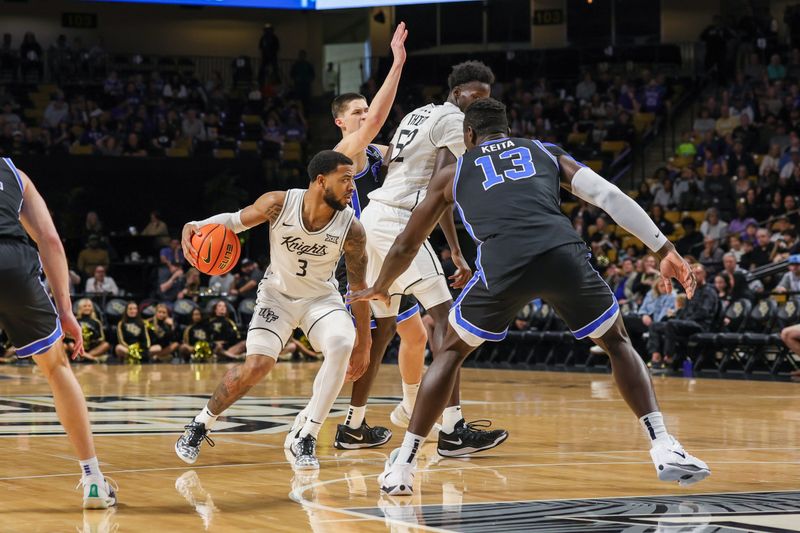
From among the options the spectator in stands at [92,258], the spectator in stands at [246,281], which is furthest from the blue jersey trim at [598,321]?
the spectator in stands at [92,258]

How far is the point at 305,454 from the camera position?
609cm

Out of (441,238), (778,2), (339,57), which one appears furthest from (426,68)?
(778,2)

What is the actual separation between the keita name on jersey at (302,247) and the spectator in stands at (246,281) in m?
13.2

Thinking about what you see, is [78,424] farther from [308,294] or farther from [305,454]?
[308,294]

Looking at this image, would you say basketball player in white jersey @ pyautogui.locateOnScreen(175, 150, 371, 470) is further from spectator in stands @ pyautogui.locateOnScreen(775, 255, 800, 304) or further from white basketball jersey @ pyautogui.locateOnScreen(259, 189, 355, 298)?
spectator in stands @ pyautogui.locateOnScreen(775, 255, 800, 304)

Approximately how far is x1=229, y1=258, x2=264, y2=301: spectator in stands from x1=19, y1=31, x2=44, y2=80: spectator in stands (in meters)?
8.09

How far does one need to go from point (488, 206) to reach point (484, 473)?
1.42m

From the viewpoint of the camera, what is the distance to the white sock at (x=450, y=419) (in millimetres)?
6691

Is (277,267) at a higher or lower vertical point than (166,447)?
higher

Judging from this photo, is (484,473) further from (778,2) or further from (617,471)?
(778,2)

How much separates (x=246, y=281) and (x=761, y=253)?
832cm

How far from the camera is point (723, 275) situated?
49.3 feet

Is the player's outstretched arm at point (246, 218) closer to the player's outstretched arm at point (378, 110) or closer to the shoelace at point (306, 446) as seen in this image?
the player's outstretched arm at point (378, 110)

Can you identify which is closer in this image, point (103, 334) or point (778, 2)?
point (103, 334)
